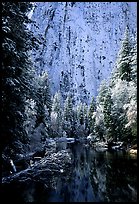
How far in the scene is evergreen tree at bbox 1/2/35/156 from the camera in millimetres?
13438

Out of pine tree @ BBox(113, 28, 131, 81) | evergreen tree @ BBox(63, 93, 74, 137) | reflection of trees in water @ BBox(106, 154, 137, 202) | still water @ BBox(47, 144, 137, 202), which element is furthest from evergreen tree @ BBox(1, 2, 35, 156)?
evergreen tree @ BBox(63, 93, 74, 137)

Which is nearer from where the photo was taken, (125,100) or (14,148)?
(14,148)

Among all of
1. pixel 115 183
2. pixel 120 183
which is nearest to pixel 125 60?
pixel 115 183

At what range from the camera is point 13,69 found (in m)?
14.0

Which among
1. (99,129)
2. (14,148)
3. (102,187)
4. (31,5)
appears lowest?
(102,187)

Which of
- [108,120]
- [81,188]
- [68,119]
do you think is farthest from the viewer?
[68,119]

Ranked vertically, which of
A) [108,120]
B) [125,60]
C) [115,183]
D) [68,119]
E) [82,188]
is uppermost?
[125,60]

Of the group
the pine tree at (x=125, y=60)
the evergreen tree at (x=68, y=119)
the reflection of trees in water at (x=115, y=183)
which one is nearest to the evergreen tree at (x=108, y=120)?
the pine tree at (x=125, y=60)

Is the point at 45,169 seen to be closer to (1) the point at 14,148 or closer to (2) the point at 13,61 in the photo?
(1) the point at 14,148

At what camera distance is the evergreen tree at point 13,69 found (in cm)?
1344

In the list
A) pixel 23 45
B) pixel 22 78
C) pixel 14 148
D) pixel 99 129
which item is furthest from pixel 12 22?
pixel 99 129

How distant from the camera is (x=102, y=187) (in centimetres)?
1534

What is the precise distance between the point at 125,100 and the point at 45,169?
72.7 feet

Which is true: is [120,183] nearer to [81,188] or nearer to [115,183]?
[115,183]
